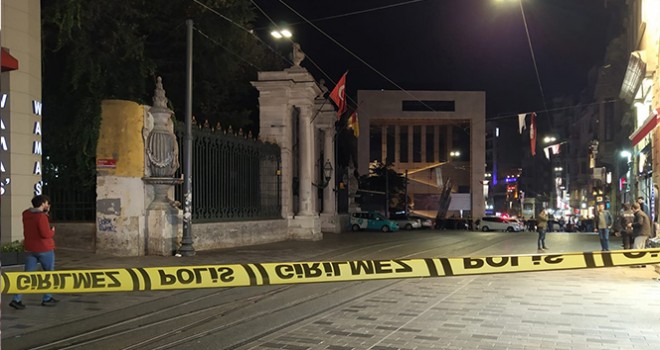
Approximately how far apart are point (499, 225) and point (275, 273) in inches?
1553

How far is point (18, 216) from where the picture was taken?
38.6 ft

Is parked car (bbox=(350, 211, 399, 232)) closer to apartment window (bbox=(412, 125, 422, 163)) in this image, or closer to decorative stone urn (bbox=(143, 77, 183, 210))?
decorative stone urn (bbox=(143, 77, 183, 210))

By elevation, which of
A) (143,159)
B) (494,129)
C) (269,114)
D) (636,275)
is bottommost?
(636,275)

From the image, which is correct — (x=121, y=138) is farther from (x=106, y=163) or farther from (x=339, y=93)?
(x=339, y=93)

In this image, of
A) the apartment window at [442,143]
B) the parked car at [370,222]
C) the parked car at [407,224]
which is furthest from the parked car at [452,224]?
the apartment window at [442,143]

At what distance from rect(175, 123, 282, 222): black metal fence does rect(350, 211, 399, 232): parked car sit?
12.3 m

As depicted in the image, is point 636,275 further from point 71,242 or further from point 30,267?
point 71,242

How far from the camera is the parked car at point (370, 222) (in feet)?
115

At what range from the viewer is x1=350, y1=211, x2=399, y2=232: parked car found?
115 ft

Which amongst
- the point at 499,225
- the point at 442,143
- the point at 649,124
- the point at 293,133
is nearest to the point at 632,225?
the point at 649,124

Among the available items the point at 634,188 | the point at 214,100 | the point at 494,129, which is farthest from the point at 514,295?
the point at 494,129

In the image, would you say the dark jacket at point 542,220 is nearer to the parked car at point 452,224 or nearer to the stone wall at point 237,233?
the stone wall at point 237,233

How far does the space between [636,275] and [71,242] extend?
46.8 feet

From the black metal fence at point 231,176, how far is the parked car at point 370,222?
40.3 ft
